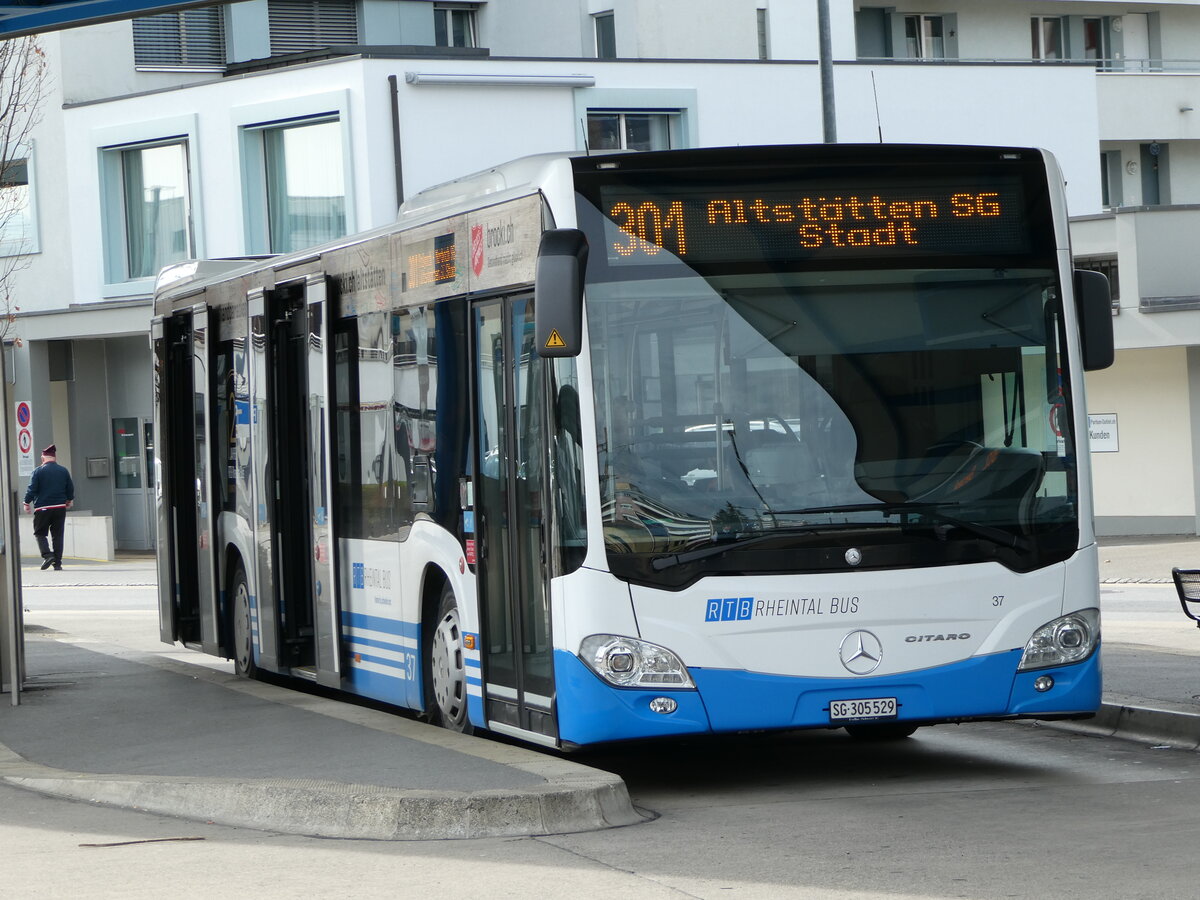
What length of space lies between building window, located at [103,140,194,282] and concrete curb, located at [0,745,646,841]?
1139 inches

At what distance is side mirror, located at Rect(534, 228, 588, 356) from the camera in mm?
9039

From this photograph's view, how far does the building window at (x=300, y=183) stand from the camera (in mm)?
35125

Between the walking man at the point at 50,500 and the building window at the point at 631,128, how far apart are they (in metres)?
10.7

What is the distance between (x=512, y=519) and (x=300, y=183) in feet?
87.6

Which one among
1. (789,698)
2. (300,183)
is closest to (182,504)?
(789,698)

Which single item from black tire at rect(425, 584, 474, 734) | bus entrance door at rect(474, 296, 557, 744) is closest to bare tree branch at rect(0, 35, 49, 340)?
black tire at rect(425, 584, 474, 734)

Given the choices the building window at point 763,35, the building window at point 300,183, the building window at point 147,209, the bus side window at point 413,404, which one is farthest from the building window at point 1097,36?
the bus side window at point 413,404

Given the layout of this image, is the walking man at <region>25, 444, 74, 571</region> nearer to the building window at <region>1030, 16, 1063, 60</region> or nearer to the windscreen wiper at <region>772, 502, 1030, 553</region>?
the building window at <region>1030, 16, 1063, 60</region>

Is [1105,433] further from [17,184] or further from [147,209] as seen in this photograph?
[17,184]

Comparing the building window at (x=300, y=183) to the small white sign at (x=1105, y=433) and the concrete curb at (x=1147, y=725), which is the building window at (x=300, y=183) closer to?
the small white sign at (x=1105, y=433)

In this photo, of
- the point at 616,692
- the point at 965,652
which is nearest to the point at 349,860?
the point at 616,692

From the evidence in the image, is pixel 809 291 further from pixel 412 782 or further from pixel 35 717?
pixel 35 717

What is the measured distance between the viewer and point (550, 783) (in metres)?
8.80

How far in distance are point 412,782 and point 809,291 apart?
9.49 ft
